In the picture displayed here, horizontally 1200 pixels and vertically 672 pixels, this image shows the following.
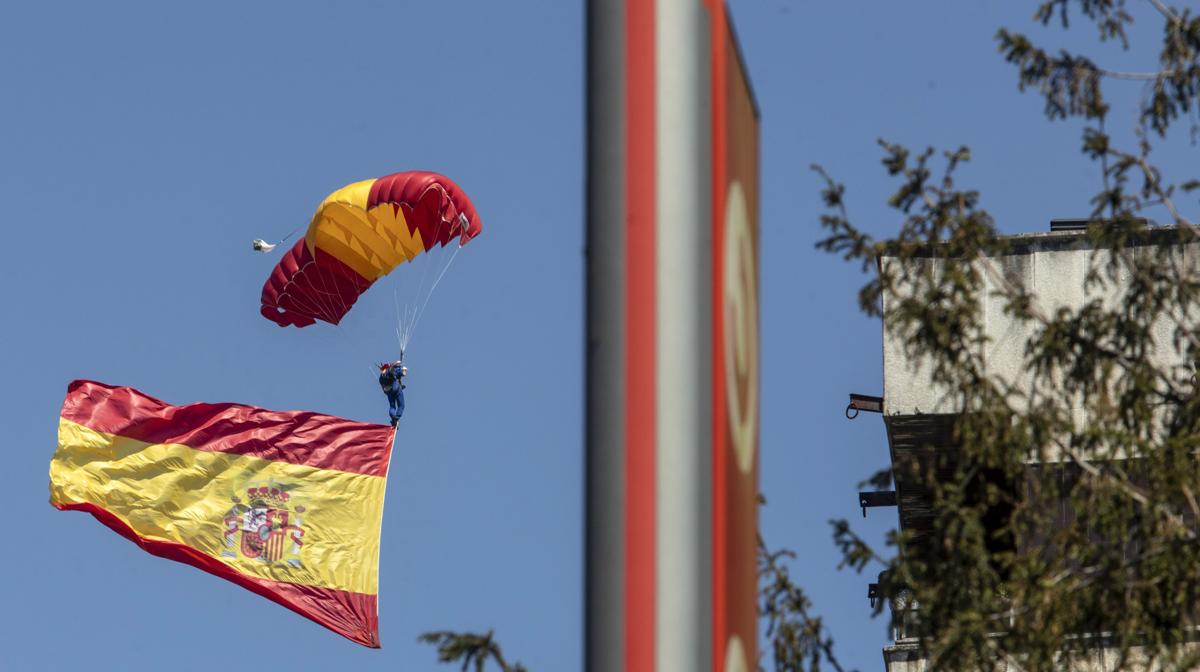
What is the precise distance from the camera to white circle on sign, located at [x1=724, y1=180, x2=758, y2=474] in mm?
5344

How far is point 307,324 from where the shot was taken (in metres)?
40.7

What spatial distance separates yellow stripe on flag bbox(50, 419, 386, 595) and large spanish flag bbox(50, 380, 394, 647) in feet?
0.06

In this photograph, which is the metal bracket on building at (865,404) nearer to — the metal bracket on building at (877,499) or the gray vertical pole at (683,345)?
the metal bracket on building at (877,499)

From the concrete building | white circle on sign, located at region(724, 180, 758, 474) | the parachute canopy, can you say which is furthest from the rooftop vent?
white circle on sign, located at region(724, 180, 758, 474)

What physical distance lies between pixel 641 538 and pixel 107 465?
31.6 m

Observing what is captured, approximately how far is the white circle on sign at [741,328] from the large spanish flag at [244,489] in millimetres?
30336

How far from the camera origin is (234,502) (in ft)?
118

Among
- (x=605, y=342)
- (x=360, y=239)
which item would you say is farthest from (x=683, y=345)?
(x=360, y=239)

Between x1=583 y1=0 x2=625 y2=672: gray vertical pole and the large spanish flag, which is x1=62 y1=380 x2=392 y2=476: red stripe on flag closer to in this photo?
the large spanish flag

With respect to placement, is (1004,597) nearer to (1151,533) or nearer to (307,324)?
(1151,533)

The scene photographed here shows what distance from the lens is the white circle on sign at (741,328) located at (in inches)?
210

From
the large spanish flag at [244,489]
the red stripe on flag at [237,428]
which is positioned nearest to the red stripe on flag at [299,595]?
the large spanish flag at [244,489]

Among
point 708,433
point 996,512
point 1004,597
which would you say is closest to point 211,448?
point 996,512

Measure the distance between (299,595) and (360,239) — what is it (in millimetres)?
7459
